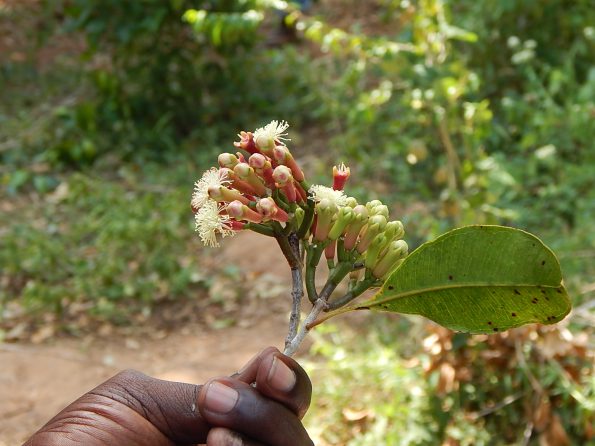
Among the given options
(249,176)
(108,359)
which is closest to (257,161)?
(249,176)

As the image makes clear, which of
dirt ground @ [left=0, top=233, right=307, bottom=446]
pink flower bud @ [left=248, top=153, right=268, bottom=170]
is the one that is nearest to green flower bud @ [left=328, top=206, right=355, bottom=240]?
pink flower bud @ [left=248, top=153, right=268, bottom=170]

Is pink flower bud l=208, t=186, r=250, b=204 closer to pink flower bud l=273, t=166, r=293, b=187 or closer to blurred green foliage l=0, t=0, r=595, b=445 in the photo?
pink flower bud l=273, t=166, r=293, b=187

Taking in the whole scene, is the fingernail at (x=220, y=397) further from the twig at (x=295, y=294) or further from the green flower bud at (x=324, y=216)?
the green flower bud at (x=324, y=216)

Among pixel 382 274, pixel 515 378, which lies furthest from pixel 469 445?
pixel 382 274

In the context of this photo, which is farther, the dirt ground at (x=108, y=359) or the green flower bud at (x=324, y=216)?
the dirt ground at (x=108, y=359)

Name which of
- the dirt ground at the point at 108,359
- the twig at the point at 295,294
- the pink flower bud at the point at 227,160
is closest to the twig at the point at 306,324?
the twig at the point at 295,294

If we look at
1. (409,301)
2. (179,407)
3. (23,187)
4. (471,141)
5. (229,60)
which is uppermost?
(409,301)

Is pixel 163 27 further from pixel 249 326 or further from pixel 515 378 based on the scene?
pixel 515 378
